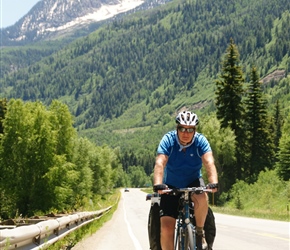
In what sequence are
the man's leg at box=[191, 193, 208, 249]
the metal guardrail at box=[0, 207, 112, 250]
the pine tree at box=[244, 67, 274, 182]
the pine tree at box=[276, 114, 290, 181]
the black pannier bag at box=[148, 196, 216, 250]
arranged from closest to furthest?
the metal guardrail at box=[0, 207, 112, 250]
the man's leg at box=[191, 193, 208, 249]
the black pannier bag at box=[148, 196, 216, 250]
the pine tree at box=[276, 114, 290, 181]
the pine tree at box=[244, 67, 274, 182]

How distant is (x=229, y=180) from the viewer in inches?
2115

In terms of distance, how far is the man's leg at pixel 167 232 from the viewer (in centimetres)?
764

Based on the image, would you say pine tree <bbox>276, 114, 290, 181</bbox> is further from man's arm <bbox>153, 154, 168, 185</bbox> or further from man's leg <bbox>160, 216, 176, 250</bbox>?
man's arm <bbox>153, 154, 168, 185</bbox>

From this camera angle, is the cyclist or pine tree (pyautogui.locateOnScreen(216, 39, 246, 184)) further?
pine tree (pyautogui.locateOnScreen(216, 39, 246, 184))

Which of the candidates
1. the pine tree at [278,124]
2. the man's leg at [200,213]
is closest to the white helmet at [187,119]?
the man's leg at [200,213]

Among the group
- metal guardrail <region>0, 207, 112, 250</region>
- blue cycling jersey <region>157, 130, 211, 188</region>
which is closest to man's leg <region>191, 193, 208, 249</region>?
blue cycling jersey <region>157, 130, 211, 188</region>

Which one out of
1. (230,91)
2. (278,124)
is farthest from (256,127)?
(278,124)

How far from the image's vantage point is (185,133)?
752 cm

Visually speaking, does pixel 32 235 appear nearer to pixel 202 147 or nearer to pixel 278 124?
pixel 202 147

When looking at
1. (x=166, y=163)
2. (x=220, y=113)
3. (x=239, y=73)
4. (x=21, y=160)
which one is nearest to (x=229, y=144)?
(x=220, y=113)

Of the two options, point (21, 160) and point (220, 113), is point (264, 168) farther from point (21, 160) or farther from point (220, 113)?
point (21, 160)

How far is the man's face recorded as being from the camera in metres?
7.50

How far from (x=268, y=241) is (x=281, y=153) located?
135ft

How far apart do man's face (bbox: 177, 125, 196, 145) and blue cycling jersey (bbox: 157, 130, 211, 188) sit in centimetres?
12
